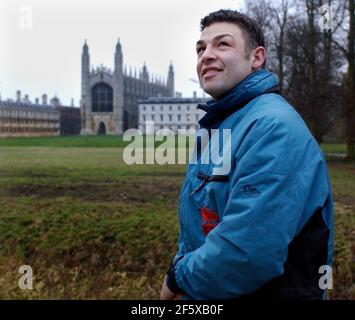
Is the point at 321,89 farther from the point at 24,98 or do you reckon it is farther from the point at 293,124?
the point at 24,98

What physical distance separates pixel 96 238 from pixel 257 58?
6425 mm

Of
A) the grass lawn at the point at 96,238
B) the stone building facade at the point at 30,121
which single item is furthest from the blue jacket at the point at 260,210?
the stone building facade at the point at 30,121

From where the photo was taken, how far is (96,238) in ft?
26.5

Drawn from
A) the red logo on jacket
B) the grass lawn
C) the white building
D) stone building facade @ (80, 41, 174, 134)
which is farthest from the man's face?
stone building facade @ (80, 41, 174, 134)

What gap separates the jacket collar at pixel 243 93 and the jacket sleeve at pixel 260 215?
27 centimetres

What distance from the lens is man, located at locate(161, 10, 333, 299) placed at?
1.72 metres

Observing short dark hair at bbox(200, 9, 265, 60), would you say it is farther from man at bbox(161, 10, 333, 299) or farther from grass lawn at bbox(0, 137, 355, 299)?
grass lawn at bbox(0, 137, 355, 299)

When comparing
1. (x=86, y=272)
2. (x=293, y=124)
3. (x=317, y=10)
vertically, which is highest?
(x=317, y=10)

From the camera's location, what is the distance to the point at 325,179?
1854mm

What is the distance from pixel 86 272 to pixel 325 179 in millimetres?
5839

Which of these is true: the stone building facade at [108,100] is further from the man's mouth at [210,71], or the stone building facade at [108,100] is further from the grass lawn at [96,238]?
the man's mouth at [210,71]

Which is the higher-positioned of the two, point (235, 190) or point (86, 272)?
point (235, 190)

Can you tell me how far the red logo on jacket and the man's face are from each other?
0.52 metres
